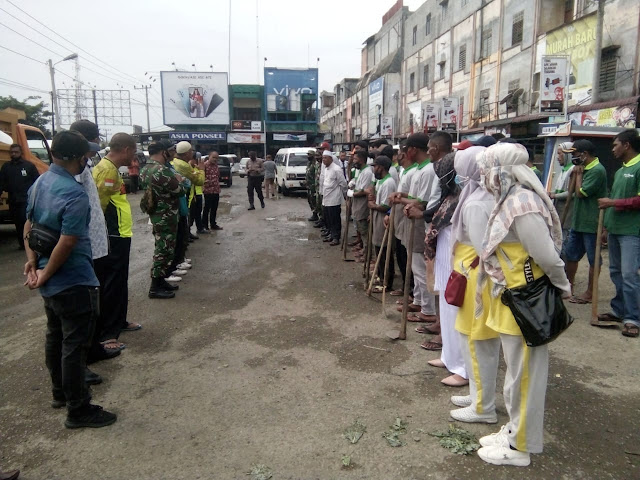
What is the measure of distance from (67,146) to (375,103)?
3704 centimetres

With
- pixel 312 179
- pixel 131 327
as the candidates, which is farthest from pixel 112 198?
pixel 312 179

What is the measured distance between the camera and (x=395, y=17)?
34719 millimetres

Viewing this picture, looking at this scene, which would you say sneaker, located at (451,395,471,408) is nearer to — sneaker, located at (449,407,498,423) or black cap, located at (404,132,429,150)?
sneaker, located at (449,407,498,423)

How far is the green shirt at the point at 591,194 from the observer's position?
5.04 m

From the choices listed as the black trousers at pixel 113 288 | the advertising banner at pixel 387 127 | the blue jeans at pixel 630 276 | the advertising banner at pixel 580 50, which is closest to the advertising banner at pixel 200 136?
the advertising banner at pixel 387 127

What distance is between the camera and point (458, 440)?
273 centimetres

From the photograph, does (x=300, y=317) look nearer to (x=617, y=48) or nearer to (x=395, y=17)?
(x=617, y=48)

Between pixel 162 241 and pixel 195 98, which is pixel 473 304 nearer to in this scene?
pixel 162 241

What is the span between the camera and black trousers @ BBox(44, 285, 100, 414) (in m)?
2.85

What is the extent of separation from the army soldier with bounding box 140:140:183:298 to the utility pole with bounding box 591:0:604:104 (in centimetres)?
1387

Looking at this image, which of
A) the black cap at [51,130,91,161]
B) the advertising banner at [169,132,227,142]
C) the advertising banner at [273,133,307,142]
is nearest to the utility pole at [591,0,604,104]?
the black cap at [51,130,91,161]

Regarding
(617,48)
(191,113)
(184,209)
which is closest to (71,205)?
(184,209)

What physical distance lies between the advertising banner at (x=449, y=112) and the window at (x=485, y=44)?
277 centimetres

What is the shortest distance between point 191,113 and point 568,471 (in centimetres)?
4151
